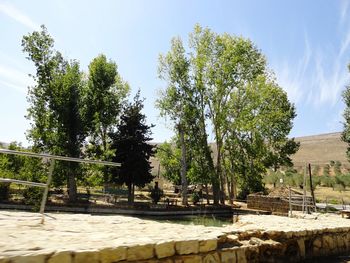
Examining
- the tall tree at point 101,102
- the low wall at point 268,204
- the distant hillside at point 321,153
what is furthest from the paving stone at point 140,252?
the distant hillside at point 321,153

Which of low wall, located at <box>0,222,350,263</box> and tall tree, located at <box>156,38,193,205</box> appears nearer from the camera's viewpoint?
low wall, located at <box>0,222,350,263</box>

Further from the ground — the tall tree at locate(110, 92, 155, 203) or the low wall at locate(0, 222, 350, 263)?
the tall tree at locate(110, 92, 155, 203)

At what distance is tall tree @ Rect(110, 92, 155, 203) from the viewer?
84.6 feet

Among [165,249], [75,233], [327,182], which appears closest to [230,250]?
[165,249]

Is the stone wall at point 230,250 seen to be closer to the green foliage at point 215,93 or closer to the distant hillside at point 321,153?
the green foliage at point 215,93

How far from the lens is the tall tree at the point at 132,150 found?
2578 centimetres

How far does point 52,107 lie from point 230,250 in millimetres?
25116

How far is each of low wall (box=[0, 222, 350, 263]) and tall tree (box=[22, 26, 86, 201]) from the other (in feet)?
71.3

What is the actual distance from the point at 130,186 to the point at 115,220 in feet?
67.0

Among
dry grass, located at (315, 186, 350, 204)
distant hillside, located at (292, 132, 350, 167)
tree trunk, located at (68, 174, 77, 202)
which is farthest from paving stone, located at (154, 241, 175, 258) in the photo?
distant hillside, located at (292, 132, 350, 167)

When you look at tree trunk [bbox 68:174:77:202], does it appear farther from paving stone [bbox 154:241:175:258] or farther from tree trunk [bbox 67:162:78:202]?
paving stone [bbox 154:241:175:258]

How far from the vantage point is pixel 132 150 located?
26.2 metres

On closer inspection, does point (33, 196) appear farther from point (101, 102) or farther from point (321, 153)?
point (321, 153)

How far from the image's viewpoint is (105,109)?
3203 cm
